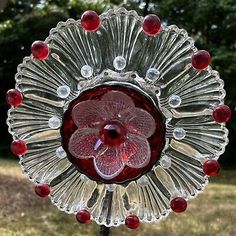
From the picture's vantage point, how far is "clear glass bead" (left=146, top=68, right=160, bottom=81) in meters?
1.23

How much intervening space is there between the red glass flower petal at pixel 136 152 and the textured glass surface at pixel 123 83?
4 centimetres

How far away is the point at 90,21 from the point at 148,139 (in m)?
0.30

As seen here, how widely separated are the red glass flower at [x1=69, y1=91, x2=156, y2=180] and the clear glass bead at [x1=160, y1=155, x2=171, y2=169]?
39 millimetres

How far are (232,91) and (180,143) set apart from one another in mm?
6872

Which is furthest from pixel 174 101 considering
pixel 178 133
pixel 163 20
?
pixel 163 20

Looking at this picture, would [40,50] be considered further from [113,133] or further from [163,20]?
[163,20]

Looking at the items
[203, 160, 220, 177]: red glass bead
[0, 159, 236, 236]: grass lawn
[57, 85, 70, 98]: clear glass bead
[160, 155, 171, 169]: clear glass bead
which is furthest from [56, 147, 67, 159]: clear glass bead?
[0, 159, 236, 236]: grass lawn

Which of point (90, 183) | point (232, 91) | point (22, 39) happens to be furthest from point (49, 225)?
point (22, 39)

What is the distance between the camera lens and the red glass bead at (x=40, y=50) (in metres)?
1.23

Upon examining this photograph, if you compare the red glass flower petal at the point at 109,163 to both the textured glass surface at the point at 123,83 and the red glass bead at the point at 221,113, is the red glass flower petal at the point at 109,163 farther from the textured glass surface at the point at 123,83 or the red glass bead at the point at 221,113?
the red glass bead at the point at 221,113

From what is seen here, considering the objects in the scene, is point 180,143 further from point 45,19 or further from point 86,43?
point 45,19

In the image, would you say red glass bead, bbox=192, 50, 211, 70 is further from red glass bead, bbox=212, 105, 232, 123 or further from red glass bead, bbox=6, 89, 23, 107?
red glass bead, bbox=6, 89, 23, 107

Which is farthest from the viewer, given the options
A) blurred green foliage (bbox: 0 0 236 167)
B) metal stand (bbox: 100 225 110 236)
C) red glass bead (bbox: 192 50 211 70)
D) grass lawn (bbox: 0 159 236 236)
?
blurred green foliage (bbox: 0 0 236 167)

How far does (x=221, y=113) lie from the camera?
3.91 feet
